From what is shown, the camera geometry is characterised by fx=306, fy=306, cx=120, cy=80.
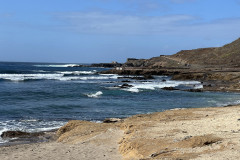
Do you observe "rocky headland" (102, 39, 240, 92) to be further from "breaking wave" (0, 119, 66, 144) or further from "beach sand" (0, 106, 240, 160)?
"beach sand" (0, 106, 240, 160)

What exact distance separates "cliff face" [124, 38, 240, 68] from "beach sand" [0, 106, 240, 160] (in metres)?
63.5

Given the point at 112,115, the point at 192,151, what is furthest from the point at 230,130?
the point at 112,115

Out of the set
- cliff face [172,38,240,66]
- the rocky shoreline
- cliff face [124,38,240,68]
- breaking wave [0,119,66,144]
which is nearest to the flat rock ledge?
breaking wave [0,119,66,144]

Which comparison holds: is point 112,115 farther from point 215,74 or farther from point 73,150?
point 215,74

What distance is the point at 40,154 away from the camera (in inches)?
388

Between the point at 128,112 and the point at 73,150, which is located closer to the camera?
the point at 73,150

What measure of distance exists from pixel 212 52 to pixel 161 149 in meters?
87.7

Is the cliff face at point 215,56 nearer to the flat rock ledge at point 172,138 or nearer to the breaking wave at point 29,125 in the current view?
the breaking wave at point 29,125

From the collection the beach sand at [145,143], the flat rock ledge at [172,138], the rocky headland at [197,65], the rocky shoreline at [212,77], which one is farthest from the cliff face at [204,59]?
the beach sand at [145,143]

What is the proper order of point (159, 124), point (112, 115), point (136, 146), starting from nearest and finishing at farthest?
point (136, 146), point (159, 124), point (112, 115)

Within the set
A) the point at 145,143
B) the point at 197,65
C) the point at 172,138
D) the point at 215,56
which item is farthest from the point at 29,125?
the point at 215,56

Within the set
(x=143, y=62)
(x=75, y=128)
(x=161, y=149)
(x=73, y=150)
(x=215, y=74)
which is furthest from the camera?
(x=143, y=62)

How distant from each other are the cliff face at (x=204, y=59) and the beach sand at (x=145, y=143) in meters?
63.5

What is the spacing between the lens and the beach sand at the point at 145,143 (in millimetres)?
8047
